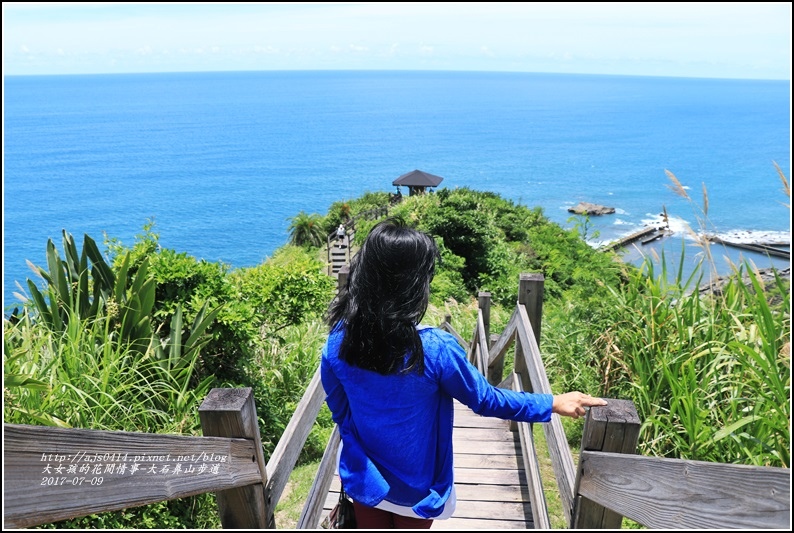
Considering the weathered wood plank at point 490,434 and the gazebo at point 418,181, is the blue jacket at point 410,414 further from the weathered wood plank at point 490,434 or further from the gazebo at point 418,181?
the gazebo at point 418,181

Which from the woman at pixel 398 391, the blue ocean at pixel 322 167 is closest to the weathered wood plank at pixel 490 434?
the woman at pixel 398 391

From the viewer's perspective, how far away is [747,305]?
158 inches

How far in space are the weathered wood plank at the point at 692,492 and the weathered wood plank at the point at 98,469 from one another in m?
1.10

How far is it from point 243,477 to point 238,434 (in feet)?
0.52

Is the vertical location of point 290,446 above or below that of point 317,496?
above

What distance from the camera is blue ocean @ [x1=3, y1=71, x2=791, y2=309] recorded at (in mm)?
59312

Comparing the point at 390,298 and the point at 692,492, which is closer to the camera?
the point at 692,492

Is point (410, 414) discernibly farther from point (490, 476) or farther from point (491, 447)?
point (491, 447)

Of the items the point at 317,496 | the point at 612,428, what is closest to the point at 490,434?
the point at 317,496

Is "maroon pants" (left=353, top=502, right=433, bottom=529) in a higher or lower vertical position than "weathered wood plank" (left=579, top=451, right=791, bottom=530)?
lower

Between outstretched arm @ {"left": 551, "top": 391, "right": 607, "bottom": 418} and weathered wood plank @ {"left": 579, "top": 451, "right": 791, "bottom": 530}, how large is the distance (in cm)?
21

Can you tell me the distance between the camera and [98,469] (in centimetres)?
151

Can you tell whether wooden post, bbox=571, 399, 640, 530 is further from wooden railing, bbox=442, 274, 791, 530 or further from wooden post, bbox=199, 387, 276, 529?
wooden post, bbox=199, 387, 276, 529

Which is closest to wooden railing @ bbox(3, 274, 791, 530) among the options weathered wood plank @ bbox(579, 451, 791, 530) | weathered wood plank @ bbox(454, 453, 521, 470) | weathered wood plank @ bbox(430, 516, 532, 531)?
weathered wood plank @ bbox(579, 451, 791, 530)
